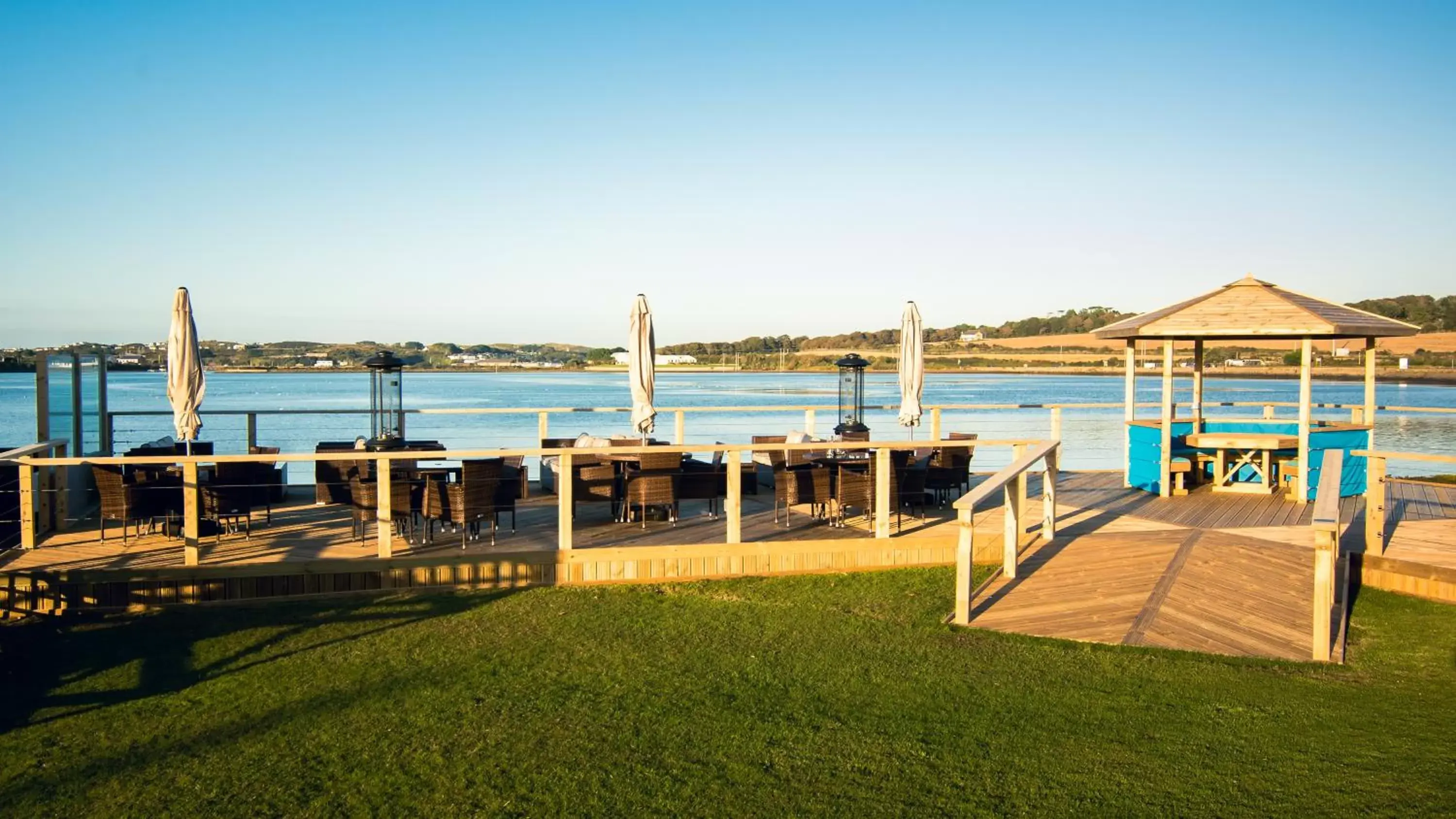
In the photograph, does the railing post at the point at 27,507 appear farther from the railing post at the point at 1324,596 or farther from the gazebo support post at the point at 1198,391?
the gazebo support post at the point at 1198,391

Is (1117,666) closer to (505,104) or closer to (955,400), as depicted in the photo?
(505,104)

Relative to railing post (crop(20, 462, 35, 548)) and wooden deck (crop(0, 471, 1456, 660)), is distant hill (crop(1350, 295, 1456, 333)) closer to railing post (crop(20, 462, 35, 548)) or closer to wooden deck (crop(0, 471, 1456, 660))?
wooden deck (crop(0, 471, 1456, 660))

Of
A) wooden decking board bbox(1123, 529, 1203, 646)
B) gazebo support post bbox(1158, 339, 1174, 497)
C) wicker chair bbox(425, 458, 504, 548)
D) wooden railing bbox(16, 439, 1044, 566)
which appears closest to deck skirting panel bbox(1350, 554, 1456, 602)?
wooden decking board bbox(1123, 529, 1203, 646)

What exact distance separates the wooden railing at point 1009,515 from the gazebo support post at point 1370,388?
4.10 m

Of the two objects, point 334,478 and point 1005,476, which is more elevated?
point 1005,476

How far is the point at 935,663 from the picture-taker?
536 centimetres

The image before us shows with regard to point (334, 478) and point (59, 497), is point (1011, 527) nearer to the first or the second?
point (334, 478)

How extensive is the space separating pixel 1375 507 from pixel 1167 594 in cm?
233

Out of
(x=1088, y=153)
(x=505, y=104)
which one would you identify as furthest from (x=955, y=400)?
(x=505, y=104)

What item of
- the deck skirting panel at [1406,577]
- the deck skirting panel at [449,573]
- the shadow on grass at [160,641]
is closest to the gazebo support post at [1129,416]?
the deck skirting panel at [1406,577]

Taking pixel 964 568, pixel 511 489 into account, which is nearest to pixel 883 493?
pixel 964 568

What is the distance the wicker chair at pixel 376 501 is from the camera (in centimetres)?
742

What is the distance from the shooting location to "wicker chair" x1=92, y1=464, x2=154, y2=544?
7211mm

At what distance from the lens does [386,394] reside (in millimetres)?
10047
